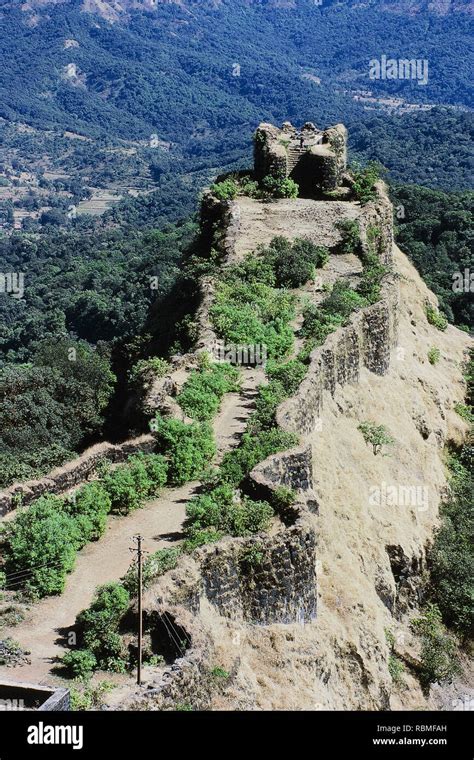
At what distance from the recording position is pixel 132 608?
12477 millimetres

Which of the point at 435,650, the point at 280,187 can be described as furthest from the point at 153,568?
the point at 280,187

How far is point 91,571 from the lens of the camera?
1409 cm

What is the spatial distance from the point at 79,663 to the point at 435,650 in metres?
8.63

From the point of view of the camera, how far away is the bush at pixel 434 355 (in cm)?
2999

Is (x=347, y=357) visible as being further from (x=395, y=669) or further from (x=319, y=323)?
(x=395, y=669)

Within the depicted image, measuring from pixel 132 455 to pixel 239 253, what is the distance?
1256 cm

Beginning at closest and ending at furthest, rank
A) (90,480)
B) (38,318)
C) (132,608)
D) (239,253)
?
1. (132,608)
2. (90,480)
3. (239,253)
4. (38,318)

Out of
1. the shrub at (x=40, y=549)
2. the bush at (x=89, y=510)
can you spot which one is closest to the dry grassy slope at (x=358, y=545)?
the shrub at (x=40, y=549)

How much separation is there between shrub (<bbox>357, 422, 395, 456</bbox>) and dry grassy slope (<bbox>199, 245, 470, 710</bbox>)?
191mm

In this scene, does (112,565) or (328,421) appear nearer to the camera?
(112,565)

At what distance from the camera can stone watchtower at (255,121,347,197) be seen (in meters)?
34.3

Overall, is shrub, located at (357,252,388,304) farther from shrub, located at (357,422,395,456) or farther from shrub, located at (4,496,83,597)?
shrub, located at (4,496,83,597)

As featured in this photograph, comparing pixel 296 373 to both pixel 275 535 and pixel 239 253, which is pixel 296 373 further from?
pixel 239 253

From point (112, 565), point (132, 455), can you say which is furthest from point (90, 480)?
point (112, 565)
